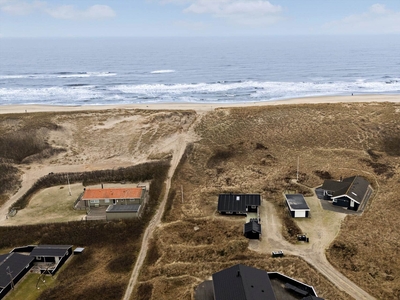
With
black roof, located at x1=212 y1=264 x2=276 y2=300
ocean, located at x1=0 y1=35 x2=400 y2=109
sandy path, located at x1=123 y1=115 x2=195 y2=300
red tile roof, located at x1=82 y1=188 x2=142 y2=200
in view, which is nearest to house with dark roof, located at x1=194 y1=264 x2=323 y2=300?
black roof, located at x1=212 y1=264 x2=276 y2=300

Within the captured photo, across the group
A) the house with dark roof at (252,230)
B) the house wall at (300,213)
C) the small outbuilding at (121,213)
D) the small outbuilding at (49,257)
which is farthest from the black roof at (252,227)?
the small outbuilding at (49,257)

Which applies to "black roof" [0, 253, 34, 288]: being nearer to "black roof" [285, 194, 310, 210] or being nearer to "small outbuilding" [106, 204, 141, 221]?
"small outbuilding" [106, 204, 141, 221]

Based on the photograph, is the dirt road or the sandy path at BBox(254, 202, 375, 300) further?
the dirt road

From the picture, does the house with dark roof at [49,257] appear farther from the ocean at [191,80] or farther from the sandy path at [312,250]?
the ocean at [191,80]

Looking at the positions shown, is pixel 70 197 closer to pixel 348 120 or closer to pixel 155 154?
pixel 155 154

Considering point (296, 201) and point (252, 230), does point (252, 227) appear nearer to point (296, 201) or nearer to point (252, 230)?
point (252, 230)

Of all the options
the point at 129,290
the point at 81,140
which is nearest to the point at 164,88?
the point at 81,140

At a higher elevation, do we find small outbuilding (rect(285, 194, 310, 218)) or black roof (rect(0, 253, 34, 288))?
small outbuilding (rect(285, 194, 310, 218))
